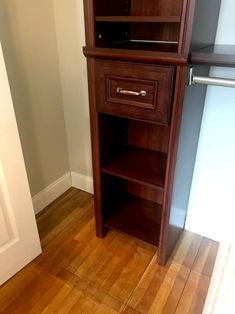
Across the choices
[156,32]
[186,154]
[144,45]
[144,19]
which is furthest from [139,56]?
[186,154]

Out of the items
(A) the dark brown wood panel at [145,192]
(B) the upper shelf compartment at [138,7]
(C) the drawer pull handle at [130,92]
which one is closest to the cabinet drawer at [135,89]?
(C) the drawer pull handle at [130,92]

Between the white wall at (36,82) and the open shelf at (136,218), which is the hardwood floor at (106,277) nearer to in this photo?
the open shelf at (136,218)

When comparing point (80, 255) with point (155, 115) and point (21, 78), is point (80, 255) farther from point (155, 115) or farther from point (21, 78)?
point (21, 78)

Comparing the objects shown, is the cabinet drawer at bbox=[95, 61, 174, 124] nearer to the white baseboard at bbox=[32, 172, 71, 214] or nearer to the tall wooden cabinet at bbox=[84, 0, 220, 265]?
the tall wooden cabinet at bbox=[84, 0, 220, 265]

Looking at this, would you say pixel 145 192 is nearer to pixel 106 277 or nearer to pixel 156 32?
pixel 106 277

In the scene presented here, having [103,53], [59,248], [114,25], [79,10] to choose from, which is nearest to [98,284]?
[59,248]

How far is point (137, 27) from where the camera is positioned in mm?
1287

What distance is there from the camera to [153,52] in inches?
37.6

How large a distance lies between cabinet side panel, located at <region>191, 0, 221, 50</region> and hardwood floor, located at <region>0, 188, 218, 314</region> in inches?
44.8

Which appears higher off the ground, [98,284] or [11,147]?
[11,147]

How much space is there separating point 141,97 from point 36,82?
80 cm

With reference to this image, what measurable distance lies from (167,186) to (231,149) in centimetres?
41

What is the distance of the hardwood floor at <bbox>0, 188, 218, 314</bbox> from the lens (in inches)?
49.3

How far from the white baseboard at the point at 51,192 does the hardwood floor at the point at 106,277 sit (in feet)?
0.53
